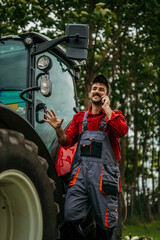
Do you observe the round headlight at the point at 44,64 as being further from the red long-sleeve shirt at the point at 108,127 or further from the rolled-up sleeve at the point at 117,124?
the rolled-up sleeve at the point at 117,124

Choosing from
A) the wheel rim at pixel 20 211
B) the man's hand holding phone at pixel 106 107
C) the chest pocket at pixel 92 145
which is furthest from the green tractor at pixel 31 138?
the man's hand holding phone at pixel 106 107

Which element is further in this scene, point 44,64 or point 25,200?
point 44,64

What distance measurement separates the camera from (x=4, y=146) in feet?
6.97

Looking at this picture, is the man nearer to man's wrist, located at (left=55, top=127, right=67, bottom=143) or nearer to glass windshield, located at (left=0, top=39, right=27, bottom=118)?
man's wrist, located at (left=55, top=127, right=67, bottom=143)

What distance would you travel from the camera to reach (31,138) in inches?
102

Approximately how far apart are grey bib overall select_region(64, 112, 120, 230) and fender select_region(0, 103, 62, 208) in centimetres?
46

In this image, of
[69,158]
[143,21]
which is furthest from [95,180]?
[143,21]

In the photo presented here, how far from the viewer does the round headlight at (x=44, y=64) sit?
3.27 m

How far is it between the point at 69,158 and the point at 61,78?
98 cm

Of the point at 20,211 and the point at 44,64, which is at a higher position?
the point at 44,64

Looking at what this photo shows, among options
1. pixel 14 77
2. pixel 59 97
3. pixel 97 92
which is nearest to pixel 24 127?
pixel 14 77

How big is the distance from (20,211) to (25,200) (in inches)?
3.3

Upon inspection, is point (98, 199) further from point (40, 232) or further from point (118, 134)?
point (40, 232)

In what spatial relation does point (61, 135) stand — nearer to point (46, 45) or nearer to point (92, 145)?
point (92, 145)
